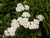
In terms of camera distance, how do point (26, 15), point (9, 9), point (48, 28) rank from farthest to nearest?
point (9, 9) < point (48, 28) < point (26, 15)

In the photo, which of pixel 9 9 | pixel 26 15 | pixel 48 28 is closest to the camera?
pixel 26 15

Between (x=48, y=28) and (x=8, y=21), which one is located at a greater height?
(x=8, y=21)

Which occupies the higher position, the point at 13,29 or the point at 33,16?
the point at 33,16

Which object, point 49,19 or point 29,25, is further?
point 49,19

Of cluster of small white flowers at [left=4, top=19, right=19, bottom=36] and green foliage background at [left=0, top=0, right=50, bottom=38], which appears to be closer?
→ cluster of small white flowers at [left=4, top=19, right=19, bottom=36]

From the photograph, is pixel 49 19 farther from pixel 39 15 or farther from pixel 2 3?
pixel 2 3

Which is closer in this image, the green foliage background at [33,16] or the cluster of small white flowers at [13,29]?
the cluster of small white flowers at [13,29]

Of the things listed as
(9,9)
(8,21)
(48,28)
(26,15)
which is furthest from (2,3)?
(48,28)

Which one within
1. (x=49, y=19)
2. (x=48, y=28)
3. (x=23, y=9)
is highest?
→ (x=23, y=9)

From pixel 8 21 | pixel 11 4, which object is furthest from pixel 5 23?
pixel 11 4

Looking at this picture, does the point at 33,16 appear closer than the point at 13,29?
No
